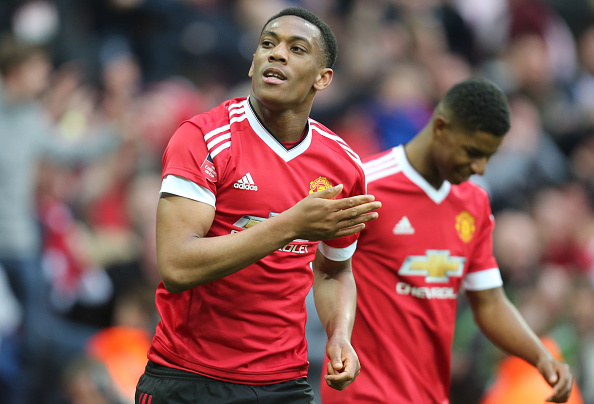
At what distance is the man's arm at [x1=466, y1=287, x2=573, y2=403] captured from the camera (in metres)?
4.21

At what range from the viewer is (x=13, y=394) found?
6492 mm

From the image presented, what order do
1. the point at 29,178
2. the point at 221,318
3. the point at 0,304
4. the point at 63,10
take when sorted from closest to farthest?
the point at 221,318
the point at 0,304
the point at 29,178
the point at 63,10

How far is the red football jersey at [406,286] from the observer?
4180 millimetres

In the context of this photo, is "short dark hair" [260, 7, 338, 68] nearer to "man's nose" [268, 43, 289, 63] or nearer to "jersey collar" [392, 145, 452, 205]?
"man's nose" [268, 43, 289, 63]

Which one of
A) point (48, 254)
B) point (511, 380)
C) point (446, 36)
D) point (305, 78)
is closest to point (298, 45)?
point (305, 78)

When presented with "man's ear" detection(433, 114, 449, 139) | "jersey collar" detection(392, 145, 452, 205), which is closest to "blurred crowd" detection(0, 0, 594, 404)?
"jersey collar" detection(392, 145, 452, 205)

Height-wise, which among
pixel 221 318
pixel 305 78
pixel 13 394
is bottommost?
pixel 13 394

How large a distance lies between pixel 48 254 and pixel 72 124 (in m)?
1.38

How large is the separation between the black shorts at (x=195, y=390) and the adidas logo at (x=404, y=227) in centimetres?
125

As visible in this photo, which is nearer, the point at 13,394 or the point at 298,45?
the point at 298,45

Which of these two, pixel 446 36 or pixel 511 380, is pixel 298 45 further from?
pixel 446 36

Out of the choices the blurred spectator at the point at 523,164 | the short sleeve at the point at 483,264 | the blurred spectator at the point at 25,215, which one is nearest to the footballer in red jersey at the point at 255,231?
the short sleeve at the point at 483,264

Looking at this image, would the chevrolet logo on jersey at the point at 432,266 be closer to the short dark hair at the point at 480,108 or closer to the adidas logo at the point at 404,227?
the adidas logo at the point at 404,227

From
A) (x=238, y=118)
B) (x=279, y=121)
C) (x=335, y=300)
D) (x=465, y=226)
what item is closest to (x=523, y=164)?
(x=465, y=226)
